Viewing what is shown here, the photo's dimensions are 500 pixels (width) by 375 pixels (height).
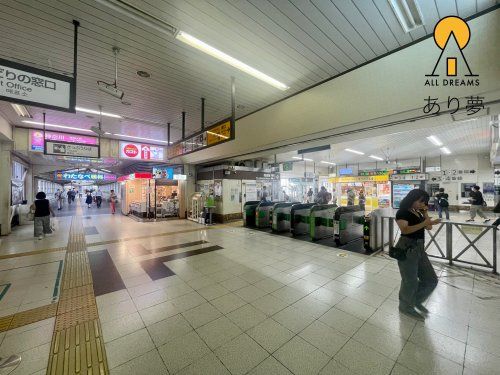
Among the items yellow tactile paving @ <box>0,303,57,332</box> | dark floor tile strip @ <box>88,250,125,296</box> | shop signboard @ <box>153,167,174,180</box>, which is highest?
shop signboard @ <box>153,167,174,180</box>

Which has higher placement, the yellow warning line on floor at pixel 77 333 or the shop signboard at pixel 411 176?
the shop signboard at pixel 411 176

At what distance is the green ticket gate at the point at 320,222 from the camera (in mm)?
6528

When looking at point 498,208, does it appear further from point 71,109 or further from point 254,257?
point 71,109

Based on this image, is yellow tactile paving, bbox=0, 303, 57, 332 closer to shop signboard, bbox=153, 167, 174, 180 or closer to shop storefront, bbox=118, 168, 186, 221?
shop storefront, bbox=118, 168, 186, 221

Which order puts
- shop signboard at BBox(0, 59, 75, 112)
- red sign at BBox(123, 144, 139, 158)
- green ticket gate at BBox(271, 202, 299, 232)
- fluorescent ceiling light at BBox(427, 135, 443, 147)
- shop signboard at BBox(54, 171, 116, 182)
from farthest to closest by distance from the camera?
shop signboard at BBox(54, 171, 116, 182) → fluorescent ceiling light at BBox(427, 135, 443, 147) → red sign at BBox(123, 144, 139, 158) → green ticket gate at BBox(271, 202, 299, 232) → shop signboard at BBox(0, 59, 75, 112)

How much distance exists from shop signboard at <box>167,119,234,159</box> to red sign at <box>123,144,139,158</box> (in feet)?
10.2

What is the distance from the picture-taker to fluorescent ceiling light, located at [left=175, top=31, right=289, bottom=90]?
3156 mm

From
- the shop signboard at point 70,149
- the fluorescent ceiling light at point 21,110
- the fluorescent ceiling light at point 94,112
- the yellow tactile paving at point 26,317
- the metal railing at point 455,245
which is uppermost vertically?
A: the fluorescent ceiling light at point 21,110

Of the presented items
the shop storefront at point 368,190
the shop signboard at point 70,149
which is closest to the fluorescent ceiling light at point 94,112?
the shop signboard at point 70,149

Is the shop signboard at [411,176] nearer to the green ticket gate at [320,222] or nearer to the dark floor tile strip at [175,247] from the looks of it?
the green ticket gate at [320,222]

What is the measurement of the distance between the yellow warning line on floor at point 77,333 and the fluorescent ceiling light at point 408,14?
5069 millimetres

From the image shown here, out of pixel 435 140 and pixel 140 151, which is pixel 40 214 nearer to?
pixel 140 151

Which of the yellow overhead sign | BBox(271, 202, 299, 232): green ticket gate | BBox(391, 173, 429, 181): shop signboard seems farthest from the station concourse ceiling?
BBox(391, 173, 429, 181): shop signboard

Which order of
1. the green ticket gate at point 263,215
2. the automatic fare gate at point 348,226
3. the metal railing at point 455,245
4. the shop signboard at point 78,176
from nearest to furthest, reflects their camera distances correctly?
the metal railing at point 455,245 < the automatic fare gate at point 348,226 < the green ticket gate at point 263,215 < the shop signboard at point 78,176
